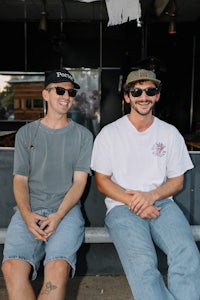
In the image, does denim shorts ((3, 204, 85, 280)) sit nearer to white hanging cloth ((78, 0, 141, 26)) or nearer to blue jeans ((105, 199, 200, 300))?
blue jeans ((105, 199, 200, 300))

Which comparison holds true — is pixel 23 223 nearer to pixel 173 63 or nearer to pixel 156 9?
pixel 156 9

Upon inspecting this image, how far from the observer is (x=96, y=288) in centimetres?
250

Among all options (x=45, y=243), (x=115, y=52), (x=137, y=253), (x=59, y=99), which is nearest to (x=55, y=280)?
(x=45, y=243)

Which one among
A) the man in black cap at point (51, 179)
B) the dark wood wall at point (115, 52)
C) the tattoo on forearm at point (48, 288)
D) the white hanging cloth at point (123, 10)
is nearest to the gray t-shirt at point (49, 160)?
the man in black cap at point (51, 179)

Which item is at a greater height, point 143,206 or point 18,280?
point 143,206

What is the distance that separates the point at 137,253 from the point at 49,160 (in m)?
0.81

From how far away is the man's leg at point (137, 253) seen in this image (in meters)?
1.73

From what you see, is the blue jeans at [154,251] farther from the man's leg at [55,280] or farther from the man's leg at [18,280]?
the man's leg at [18,280]

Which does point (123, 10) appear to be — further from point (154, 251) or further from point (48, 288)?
point (48, 288)

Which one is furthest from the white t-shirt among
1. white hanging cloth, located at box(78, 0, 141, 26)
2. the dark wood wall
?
the dark wood wall

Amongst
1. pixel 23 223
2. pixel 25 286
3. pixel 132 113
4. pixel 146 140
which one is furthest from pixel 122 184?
pixel 25 286

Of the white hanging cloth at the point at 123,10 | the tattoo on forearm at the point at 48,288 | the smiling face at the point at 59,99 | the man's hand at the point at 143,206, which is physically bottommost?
the tattoo on forearm at the point at 48,288

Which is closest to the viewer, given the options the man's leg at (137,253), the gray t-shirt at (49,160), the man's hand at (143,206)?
the man's leg at (137,253)

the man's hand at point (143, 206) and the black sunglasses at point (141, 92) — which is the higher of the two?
the black sunglasses at point (141, 92)
